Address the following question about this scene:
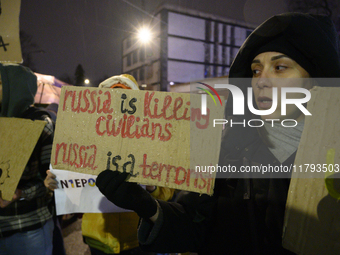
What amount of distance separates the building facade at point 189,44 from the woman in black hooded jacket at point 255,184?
22083 millimetres

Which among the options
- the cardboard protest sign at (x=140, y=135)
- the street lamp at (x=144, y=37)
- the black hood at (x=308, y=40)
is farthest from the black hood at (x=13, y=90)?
the street lamp at (x=144, y=37)

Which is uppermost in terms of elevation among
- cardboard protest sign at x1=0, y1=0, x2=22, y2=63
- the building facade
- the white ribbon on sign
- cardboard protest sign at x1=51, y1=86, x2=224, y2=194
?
the building facade

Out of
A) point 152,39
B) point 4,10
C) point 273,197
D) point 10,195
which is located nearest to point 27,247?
point 10,195

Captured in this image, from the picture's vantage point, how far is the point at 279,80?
1.13 meters

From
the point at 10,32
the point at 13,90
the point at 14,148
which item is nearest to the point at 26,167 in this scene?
the point at 14,148

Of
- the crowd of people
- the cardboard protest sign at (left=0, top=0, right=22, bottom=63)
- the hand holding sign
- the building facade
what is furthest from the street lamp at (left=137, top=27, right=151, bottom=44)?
the hand holding sign

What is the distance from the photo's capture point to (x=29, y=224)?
6.07ft

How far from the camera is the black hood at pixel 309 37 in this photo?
1.15 metres

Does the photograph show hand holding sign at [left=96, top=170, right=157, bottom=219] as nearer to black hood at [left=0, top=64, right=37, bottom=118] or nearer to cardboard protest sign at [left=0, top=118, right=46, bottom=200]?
cardboard protest sign at [left=0, top=118, right=46, bottom=200]

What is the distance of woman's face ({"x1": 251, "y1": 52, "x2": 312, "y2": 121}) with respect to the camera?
1122 mm

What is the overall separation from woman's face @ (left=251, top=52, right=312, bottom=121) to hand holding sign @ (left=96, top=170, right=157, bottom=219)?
919mm

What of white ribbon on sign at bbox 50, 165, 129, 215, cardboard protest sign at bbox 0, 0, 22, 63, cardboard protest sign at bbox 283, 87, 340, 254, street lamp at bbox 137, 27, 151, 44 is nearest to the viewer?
cardboard protest sign at bbox 283, 87, 340, 254

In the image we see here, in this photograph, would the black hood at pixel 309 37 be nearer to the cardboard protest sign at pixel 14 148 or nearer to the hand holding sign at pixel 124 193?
the hand holding sign at pixel 124 193

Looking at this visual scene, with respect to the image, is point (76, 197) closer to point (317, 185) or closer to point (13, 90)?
point (13, 90)
